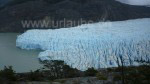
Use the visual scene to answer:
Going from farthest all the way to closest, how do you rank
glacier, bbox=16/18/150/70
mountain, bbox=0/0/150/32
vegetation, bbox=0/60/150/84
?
mountain, bbox=0/0/150/32 → glacier, bbox=16/18/150/70 → vegetation, bbox=0/60/150/84

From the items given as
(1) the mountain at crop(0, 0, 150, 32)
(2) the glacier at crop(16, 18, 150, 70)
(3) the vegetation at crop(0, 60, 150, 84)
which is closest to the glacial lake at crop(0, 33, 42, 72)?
(2) the glacier at crop(16, 18, 150, 70)

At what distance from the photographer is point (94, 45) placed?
11.7m

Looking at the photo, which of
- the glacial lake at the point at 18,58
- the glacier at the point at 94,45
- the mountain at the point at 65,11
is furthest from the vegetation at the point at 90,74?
the mountain at the point at 65,11

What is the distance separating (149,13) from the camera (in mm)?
20266

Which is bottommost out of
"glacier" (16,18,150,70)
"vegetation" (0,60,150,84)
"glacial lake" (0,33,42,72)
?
"glacial lake" (0,33,42,72)

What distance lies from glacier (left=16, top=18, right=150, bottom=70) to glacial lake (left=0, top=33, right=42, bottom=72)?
0.39m

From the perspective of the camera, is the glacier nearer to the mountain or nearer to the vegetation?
the vegetation

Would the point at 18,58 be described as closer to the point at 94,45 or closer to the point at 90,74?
the point at 94,45

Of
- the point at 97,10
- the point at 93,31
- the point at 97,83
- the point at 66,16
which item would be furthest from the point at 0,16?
the point at 97,83

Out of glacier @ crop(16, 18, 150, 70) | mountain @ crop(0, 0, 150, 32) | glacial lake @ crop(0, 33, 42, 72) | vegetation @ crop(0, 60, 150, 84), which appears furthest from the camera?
mountain @ crop(0, 0, 150, 32)

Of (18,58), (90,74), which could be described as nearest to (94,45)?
(18,58)

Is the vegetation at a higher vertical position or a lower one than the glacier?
higher

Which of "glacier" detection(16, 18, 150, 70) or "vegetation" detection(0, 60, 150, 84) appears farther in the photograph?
"glacier" detection(16, 18, 150, 70)

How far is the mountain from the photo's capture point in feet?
66.8
